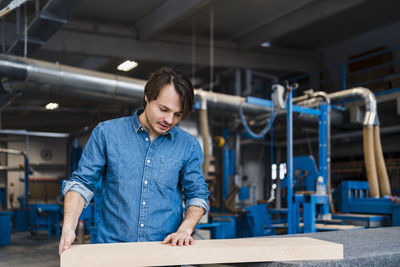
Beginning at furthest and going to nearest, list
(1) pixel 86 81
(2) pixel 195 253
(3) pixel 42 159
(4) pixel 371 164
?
(3) pixel 42 159 < (4) pixel 371 164 < (1) pixel 86 81 < (2) pixel 195 253

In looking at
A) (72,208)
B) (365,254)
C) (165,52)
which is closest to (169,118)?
(72,208)

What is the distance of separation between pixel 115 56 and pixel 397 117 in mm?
7000

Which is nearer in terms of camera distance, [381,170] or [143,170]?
[143,170]

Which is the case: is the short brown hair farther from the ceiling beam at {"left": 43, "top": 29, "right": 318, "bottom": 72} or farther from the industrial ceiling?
the ceiling beam at {"left": 43, "top": 29, "right": 318, "bottom": 72}

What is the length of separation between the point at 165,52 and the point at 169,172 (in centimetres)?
788

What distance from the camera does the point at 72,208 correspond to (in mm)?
1379

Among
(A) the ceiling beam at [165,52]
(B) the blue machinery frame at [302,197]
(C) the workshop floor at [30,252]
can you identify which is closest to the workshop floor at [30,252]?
(C) the workshop floor at [30,252]

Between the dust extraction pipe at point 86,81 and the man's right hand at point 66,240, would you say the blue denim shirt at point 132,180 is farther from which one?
the dust extraction pipe at point 86,81

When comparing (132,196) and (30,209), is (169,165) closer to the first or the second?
(132,196)

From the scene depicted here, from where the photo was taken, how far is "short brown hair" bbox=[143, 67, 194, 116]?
1480 mm

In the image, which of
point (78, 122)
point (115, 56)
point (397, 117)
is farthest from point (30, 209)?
point (397, 117)

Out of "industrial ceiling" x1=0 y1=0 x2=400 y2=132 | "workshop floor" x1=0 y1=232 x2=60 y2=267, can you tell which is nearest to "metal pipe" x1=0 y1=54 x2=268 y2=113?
"industrial ceiling" x1=0 y1=0 x2=400 y2=132

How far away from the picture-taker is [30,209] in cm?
952

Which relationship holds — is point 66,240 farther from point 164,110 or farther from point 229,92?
point 229,92
